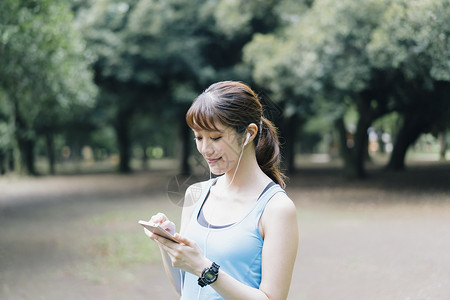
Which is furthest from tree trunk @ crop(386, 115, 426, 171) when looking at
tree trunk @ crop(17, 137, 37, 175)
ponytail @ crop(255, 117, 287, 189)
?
tree trunk @ crop(17, 137, 37, 175)

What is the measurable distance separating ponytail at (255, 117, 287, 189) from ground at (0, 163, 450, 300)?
397mm

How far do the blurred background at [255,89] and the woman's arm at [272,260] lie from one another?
424 millimetres

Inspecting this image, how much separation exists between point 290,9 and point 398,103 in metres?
5.20

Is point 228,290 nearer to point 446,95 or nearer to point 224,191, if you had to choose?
point 224,191

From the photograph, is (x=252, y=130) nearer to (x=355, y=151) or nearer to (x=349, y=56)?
(x=349, y=56)

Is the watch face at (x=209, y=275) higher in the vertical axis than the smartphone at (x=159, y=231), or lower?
lower

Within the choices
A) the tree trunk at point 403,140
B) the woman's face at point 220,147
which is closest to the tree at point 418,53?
the tree trunk at point 403,140

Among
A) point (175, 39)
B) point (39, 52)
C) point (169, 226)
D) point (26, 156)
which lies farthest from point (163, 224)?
point (26, 156)

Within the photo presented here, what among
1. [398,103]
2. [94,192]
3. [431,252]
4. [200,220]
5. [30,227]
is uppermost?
[200,220]

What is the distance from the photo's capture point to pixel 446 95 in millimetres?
12109

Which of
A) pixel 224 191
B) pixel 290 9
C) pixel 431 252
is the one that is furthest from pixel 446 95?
pixel 224 191

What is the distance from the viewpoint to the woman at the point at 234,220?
1568mm

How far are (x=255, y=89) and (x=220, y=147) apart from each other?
1479cm

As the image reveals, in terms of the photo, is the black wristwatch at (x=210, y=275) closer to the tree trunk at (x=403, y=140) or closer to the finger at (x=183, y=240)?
the finger at (x=183, y=240)
